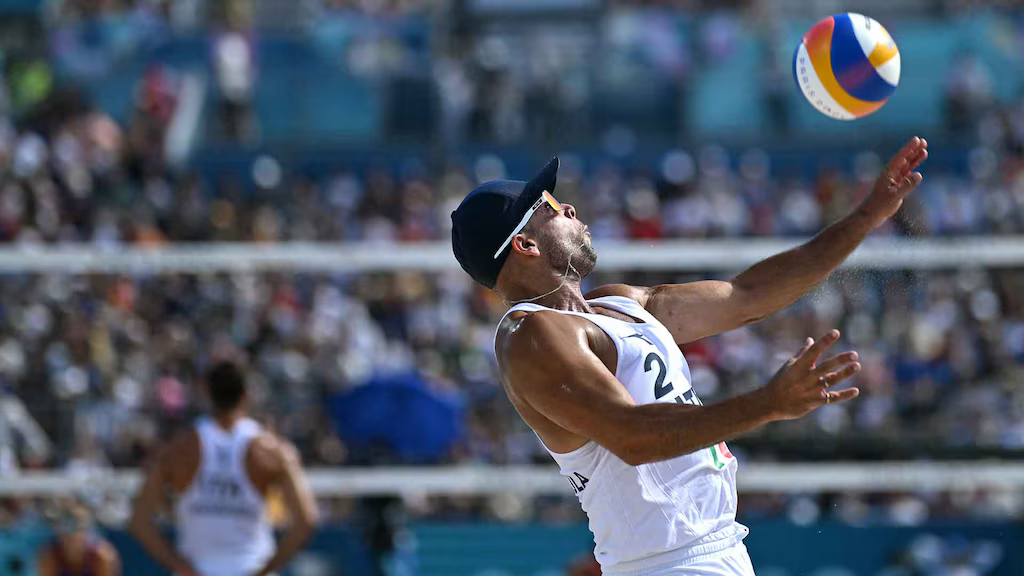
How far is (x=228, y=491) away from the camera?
6379 mm

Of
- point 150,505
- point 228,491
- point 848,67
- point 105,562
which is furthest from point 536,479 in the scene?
point 848,67

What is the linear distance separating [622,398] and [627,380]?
0.90 feet

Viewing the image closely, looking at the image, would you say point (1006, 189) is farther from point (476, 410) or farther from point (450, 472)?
point (450, 472)

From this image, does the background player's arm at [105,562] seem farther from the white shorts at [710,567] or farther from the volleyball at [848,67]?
the volleyball at [848,67]

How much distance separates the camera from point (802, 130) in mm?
17391

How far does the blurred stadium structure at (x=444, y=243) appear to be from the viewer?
7.97 meters

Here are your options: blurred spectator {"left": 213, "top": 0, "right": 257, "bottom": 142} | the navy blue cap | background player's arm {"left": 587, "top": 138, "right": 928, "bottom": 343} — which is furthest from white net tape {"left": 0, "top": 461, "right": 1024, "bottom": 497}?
blurred spectator {"left": 213, "top": 0, "right": 257, "bottom": 142}

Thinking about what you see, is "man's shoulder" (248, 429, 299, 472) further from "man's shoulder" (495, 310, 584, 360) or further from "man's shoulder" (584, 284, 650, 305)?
"man's shoulder" (495, 310, 584, 360)

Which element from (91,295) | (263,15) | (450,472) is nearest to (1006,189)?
(450,472)

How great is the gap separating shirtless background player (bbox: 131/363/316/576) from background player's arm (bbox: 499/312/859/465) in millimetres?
3191

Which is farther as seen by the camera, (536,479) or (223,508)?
(536,479)

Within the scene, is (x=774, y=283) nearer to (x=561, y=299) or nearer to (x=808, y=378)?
(x=561, y=299)

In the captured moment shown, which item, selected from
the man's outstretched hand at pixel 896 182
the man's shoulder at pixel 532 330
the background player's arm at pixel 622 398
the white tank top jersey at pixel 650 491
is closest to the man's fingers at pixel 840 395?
the background player's arm at pixel 622 398

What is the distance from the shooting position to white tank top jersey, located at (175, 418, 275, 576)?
637 cm
